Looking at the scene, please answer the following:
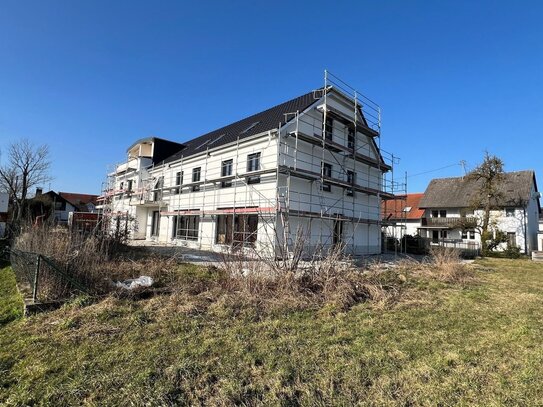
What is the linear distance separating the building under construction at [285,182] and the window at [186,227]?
0.07 meters

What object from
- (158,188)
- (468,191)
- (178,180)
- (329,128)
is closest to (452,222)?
(468,191)

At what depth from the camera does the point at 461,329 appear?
5.32 metres

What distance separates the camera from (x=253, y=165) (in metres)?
17.5

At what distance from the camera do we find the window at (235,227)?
55.1 ft

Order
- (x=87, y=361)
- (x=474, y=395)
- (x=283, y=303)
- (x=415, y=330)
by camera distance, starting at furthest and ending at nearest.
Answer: (x=283, y=303), (x=415, y=330), (x=87, y=361), (x=474, y=395)

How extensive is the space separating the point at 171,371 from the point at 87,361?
3.55 ft

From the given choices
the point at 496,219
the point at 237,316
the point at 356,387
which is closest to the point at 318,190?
the point at 237,316

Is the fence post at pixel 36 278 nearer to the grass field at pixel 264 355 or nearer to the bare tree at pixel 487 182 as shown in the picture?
the grass field at pixel 264 355

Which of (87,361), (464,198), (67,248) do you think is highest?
(464,198)

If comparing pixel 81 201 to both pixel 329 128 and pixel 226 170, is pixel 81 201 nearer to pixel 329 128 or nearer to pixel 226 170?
pixel 226 170

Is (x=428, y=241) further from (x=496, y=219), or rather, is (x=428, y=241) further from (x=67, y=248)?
(x=67, y=248)

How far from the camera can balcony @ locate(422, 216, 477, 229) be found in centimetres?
2823

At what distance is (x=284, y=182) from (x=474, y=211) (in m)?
23.1

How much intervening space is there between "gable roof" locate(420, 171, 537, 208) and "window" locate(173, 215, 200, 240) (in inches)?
878
